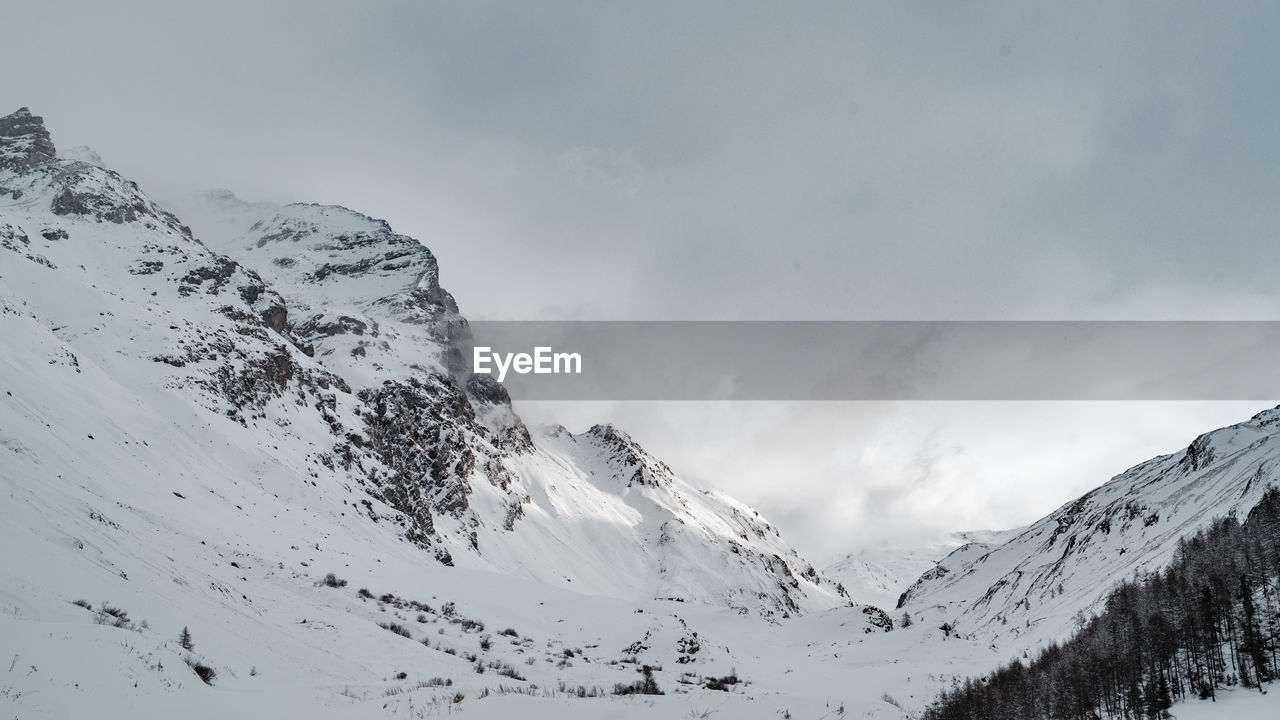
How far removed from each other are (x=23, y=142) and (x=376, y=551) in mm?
153948

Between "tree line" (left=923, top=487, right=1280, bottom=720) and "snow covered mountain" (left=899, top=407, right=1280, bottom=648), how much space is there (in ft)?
71.5

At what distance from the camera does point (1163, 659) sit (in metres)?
28.0

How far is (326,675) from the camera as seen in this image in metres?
15.6

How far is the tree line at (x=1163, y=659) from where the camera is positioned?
78.8 feet

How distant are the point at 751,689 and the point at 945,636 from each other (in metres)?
41.1

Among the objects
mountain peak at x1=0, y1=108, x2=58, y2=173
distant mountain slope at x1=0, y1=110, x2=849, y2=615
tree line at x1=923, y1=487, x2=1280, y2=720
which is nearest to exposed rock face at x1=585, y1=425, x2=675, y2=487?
distant mountain slope at x1=0, y1=110, x2=849, y2=615

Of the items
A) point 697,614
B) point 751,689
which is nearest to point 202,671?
point 751,689

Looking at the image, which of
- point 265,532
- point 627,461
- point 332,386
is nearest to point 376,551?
point 265,532

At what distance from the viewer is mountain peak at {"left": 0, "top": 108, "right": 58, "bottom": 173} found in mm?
121375

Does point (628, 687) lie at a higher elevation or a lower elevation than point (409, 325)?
lower

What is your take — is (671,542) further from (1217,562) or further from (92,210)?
(92,210)

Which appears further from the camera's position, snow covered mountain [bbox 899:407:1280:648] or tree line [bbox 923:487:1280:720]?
snow covered mountain [bbox 899:407:1280:648]

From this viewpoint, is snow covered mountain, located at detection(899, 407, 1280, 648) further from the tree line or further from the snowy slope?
the snowy slope

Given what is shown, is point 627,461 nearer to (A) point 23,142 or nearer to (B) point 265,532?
(B) point 265,532
